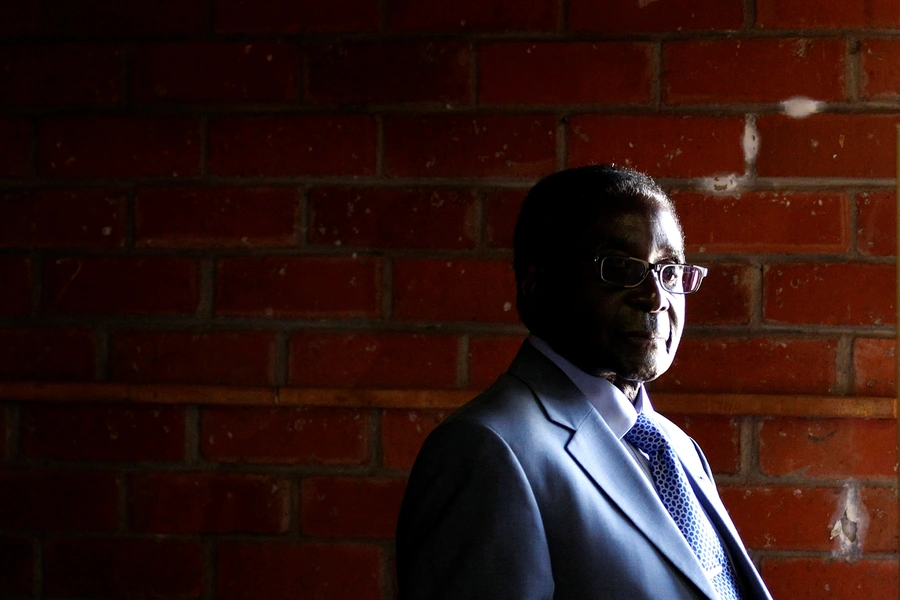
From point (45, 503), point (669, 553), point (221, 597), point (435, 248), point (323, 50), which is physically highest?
point (323, 50)

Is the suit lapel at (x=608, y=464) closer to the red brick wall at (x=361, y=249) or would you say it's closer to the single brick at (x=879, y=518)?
the red brick wall at (x=361, y=249)

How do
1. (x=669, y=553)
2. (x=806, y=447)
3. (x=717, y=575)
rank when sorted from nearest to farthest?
(x=669, y=553) < (x=717, y=575) < (x=806, y=447)

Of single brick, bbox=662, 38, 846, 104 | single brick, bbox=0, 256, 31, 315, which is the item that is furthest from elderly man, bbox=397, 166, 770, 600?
single brick, bbox=0, 256, 31, 315

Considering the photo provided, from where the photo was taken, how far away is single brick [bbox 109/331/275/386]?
5.56ft

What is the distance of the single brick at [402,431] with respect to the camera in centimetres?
167

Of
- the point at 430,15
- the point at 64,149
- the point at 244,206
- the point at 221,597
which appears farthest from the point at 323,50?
the point at 221,597

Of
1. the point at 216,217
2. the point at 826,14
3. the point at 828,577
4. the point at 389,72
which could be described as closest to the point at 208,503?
the point at 216,217

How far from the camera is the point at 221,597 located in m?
1.70

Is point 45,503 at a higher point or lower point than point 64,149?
lower

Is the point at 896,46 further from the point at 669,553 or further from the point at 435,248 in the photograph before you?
the point at 669,553

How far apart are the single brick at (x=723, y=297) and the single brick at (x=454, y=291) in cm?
34

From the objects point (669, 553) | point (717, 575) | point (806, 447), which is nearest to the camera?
point (669, 553)

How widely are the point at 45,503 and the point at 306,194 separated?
77cm

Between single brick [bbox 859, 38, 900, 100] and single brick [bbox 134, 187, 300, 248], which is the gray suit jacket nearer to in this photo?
single brick [bbox 134, 187, 300, 248]
